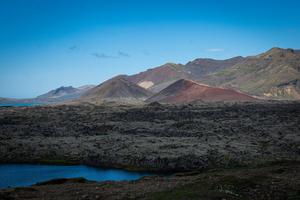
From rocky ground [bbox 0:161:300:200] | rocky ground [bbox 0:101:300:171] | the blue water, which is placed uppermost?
rocky ground [bbox 0:161:300:200]

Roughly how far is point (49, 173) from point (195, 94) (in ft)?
439

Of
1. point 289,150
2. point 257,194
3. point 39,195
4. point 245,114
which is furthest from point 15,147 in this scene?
point 245,114

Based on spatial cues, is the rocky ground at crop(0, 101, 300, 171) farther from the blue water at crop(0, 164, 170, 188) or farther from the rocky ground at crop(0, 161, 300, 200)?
the rocky ground at crop(0, 161, 300, 200)

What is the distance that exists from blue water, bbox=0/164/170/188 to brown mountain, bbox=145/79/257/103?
120 m

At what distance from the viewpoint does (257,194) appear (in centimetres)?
1498

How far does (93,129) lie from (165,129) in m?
20.2

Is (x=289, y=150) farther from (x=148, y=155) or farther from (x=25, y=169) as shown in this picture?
(x=25, y=169)

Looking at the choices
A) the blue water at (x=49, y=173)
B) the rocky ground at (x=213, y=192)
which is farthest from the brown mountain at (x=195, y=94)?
the rocky ground at (x=213, y=192)

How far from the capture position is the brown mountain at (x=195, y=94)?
497ft

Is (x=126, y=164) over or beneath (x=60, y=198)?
beneath

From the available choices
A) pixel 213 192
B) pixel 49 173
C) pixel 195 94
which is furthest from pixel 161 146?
pixel 195 94

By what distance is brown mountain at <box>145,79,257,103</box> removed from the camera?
152 m

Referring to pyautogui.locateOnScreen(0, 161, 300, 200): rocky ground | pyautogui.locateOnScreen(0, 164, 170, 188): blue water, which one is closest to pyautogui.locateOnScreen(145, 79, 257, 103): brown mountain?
pyautogui.locateOnScreen(0, 164, 170, 188): blue water

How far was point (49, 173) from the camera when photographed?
36344 millimetres
